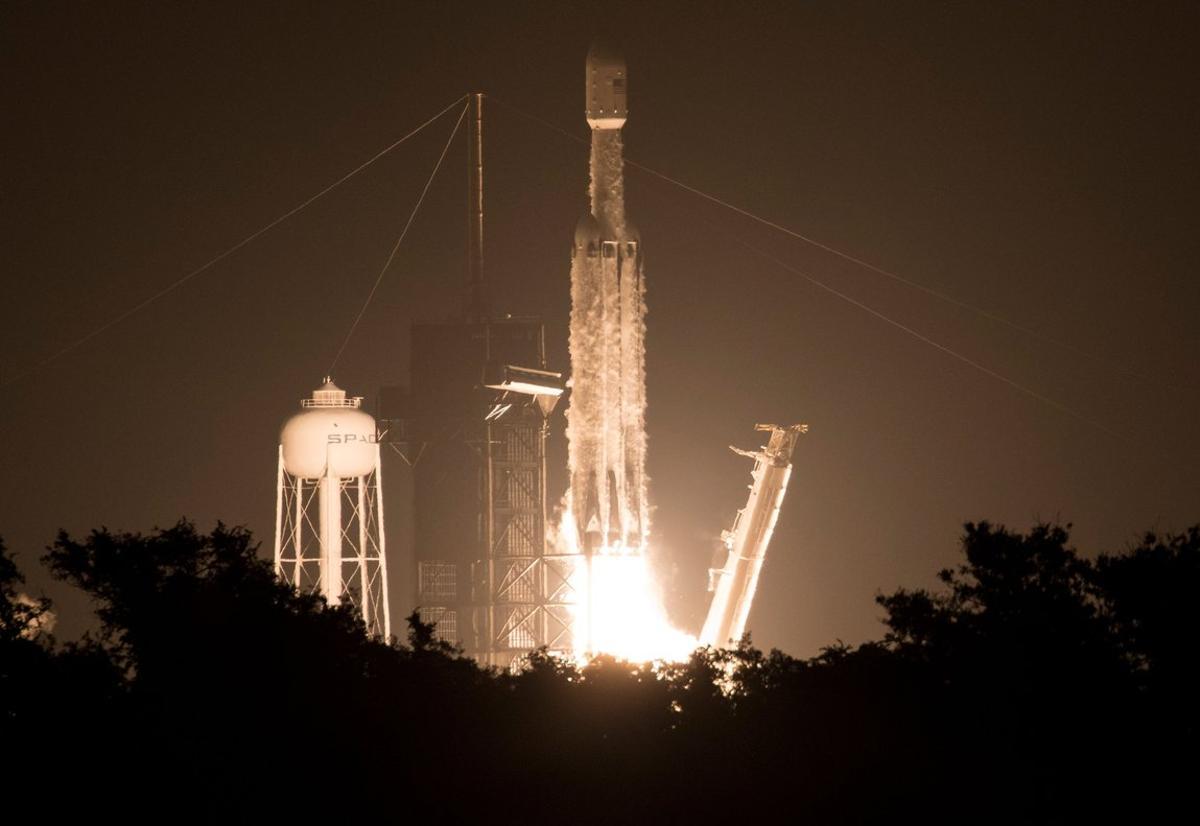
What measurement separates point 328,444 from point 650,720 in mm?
47539

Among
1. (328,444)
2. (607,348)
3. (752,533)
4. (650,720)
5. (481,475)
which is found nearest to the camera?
(650,720)

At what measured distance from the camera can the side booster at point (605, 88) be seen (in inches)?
3615

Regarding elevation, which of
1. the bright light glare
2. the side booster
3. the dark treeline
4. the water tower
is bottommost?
the dark treeline

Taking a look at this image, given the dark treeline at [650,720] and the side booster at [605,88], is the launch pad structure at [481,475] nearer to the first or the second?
the side booster at [605,88]

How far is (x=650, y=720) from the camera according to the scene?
2247 inches

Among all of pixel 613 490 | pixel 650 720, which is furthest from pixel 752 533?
pixel 650 720

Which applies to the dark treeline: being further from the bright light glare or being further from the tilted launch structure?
the bright light glare

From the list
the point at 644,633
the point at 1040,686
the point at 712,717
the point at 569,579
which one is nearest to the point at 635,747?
the point at 712,717

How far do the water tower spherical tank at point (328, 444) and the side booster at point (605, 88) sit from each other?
56.0 ft

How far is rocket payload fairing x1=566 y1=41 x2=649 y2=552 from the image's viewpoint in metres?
92.4

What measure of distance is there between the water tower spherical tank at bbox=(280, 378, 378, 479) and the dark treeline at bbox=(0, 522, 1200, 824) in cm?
4196

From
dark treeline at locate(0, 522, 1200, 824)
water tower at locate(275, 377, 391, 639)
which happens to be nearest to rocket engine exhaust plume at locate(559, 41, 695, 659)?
water tower at locate(275, 377, 391, 639)

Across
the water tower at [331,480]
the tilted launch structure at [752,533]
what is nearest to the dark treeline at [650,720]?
the tilted launch structure at [752,533]

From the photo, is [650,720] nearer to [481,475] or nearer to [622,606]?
[622,606]
